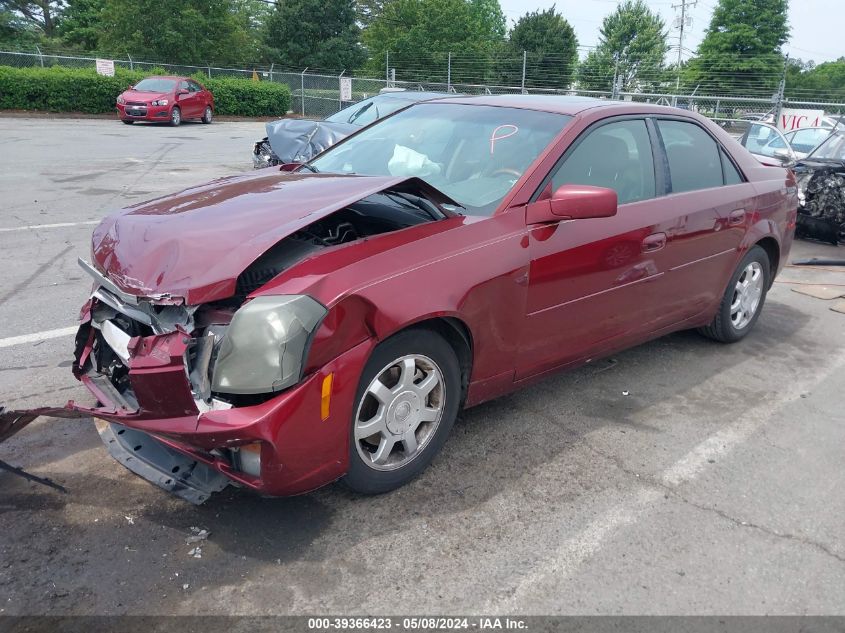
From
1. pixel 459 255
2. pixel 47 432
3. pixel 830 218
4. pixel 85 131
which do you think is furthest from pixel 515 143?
pixel 85 131

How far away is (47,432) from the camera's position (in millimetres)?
3627

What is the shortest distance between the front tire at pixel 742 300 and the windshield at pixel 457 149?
2.08 meters

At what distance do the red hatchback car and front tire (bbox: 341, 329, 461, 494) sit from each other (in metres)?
22.3

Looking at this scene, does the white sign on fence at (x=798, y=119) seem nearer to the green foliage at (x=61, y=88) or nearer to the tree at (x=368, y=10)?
the green foliage at (x=61, y=88)

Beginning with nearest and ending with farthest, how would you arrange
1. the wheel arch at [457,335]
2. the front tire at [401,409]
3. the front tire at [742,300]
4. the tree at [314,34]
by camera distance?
the front tire at [401,409] < the wheel arch at [457,335] < the front tire at [742,300] < the tree at [314,34]

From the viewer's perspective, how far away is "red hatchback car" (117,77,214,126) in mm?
22672

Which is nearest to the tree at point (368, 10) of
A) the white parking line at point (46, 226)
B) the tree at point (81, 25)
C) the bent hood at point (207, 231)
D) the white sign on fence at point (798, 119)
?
the tree at point (81, 25)

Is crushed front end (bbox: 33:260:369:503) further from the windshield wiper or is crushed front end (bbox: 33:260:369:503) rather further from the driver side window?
the driver side window

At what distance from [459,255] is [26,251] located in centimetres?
539

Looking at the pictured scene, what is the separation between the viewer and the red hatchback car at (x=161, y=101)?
893 inches

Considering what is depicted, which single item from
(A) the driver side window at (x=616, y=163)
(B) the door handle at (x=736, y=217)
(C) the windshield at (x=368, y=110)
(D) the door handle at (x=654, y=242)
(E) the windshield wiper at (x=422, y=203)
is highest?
(C) the windshield at (x=368, y=110)

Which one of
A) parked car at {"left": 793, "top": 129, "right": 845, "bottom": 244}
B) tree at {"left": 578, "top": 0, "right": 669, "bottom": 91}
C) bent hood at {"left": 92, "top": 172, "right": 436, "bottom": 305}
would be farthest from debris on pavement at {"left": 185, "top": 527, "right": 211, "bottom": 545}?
tree at {"left": 578, "top": 0, "right": 669, "bottom": 91}

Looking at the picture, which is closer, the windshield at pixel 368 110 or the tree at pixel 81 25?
the windshield at pixel 368 110

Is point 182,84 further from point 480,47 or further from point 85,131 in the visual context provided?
point 480,47
